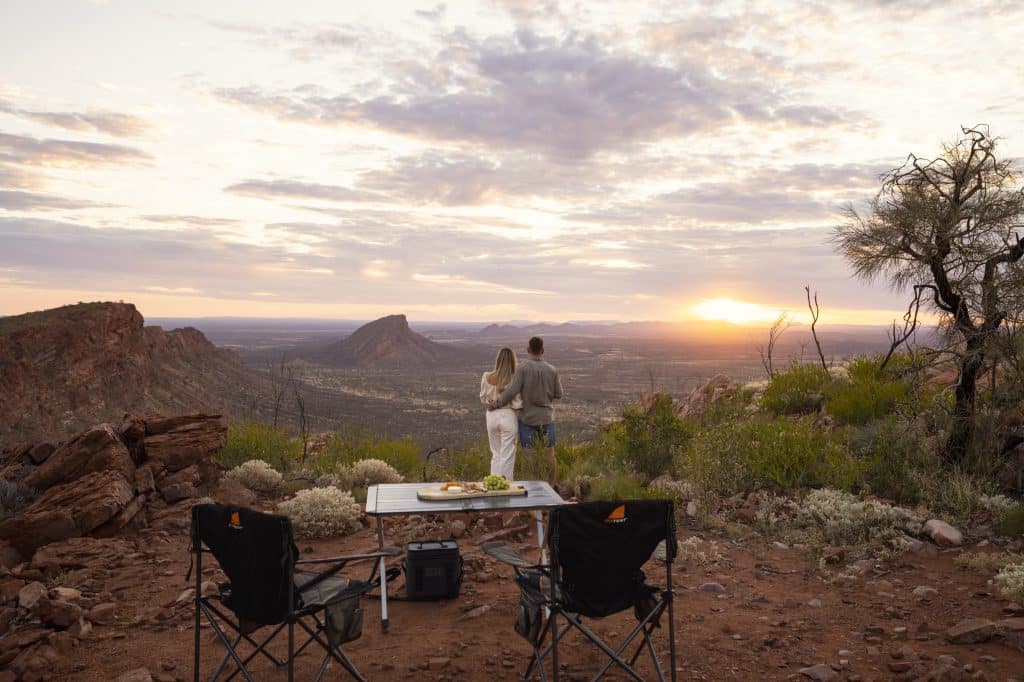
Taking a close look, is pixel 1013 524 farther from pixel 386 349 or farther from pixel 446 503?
pixel 386 349

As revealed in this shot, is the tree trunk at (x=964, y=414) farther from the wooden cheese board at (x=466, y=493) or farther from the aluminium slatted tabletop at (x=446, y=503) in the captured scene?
the wooden cheese board at (x=466, y=493)

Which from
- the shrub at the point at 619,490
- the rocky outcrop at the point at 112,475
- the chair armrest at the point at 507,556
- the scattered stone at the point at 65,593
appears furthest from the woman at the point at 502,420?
the scattered stone at the point at 65,593

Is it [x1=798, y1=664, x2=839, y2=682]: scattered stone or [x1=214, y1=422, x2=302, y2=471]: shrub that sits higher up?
[x1=214, y1=422, x2=302, y2=471]: shrub

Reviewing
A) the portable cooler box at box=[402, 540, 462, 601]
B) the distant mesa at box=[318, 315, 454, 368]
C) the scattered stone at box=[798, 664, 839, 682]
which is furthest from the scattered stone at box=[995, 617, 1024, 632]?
the distant mesa at box=[318, 315, 454, 368]

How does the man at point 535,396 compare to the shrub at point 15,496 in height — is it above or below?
above

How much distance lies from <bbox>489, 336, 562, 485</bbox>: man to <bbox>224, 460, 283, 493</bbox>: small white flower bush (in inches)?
137

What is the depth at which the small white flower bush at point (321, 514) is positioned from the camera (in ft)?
26.8

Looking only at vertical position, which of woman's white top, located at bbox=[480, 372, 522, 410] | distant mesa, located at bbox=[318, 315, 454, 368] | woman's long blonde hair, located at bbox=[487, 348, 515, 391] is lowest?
distant mesa, located at bbox=[318, 315, 454, 368]

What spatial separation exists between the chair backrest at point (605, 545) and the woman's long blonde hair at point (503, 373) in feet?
15.0

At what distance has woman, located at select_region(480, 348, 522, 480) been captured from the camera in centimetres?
877

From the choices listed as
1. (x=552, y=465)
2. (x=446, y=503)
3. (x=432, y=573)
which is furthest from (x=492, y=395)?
(x=446, y=503)

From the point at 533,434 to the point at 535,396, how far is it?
1.88 feet

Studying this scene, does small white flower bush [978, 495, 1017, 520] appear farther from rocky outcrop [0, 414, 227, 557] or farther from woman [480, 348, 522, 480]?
rocky outcrop [0, 414, 227, 557]

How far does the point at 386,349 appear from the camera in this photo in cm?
9400
